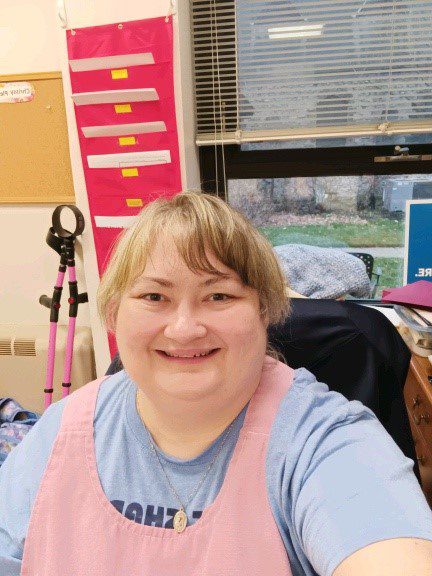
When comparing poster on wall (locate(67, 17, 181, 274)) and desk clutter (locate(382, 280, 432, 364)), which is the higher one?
poster on wall (locate(67, 17, 181, 274))

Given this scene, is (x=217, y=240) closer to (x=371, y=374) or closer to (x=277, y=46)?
(x=371, y=374)

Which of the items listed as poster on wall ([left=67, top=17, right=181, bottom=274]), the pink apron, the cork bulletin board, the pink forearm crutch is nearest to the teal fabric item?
the pink forearm crutch

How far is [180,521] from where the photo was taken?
0.78 m

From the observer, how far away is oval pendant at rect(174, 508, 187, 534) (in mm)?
771

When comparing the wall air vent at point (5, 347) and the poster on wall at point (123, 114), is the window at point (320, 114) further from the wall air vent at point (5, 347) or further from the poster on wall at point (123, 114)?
the wall air vent at point (5, 347)

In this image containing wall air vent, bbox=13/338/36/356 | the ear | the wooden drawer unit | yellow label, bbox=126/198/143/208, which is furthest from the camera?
wall air vent, bbox=13/338/36/356

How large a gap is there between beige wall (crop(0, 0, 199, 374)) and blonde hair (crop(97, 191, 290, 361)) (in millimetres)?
1389

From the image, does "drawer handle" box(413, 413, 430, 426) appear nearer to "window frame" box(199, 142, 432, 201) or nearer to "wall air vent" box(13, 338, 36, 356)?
"window frame" box(199, 142, 432, 201)

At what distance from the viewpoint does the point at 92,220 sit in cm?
229

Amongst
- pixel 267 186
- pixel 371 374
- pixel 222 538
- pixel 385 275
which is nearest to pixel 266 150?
pixel 267 186

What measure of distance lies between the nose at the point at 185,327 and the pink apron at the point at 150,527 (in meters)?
0.16

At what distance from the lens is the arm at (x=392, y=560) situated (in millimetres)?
554

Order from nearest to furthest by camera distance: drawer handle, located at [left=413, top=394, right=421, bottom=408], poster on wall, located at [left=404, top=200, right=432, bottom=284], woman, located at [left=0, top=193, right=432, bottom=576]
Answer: woman, located at [left=0, top=193, right=432, bottom=576] < drawer handle, located at [left=413, top=394, right=421, bottom=408] < poster on wall, located at [left=404, top=200, right=432, bottom=284]

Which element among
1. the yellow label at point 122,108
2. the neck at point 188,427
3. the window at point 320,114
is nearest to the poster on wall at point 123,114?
the yellow label at point 122,108
